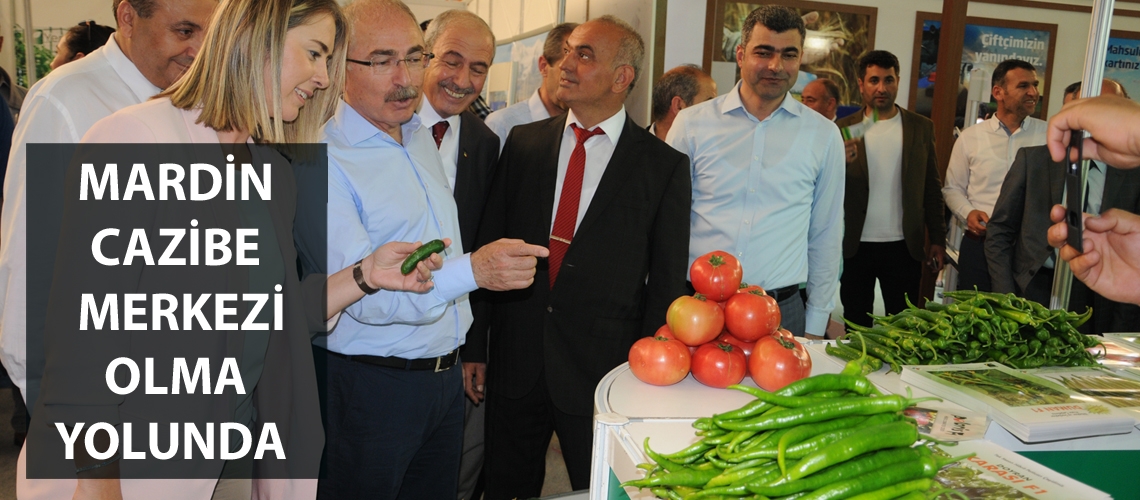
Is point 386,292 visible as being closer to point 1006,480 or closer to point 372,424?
point 372,424

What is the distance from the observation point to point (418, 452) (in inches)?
86.4

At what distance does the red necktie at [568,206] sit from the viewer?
2553 mm

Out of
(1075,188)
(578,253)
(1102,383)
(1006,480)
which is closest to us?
(1006,480)

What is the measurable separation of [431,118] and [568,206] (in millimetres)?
621

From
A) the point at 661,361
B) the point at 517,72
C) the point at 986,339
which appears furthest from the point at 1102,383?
the point at 517,72

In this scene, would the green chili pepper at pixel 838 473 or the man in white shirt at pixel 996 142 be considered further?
the man in white shirt at pixel 996 142

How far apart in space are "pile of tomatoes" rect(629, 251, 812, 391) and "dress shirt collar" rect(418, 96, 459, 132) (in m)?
1.27

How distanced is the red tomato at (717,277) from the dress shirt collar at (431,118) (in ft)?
4.12

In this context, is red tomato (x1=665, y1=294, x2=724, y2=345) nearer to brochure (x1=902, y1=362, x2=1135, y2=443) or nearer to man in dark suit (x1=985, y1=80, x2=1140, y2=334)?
brochure (x1=902, y1=362, x2=1135, y2=443)

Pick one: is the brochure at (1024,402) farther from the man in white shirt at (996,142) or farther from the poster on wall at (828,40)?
the poster on wall at (828,40)

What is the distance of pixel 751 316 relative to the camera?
176 centimetres

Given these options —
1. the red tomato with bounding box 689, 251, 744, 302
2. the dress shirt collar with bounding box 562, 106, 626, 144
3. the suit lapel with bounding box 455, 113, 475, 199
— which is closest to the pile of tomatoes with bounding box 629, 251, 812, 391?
the red tomato with bounding box 689, 251, 744, 302

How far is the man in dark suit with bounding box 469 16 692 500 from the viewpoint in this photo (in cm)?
249

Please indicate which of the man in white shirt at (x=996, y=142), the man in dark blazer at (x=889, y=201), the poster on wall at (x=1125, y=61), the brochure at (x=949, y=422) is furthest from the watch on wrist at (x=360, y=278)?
the poster on wall at (x=1125, y=61)
